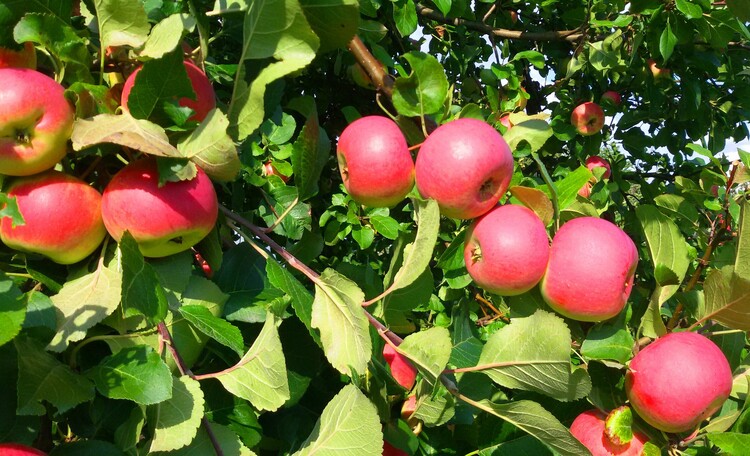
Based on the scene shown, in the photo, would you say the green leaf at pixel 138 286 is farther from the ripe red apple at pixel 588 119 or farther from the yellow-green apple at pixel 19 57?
the ripe red apple at pixel 588 119

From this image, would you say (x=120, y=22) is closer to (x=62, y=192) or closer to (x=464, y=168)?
(x=62, y=192)

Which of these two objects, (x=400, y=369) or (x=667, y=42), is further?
(x=667, y=42)

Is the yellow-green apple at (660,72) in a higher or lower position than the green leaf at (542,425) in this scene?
lower

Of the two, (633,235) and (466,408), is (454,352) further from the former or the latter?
(633,235)

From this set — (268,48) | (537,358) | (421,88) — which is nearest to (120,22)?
(268,48)

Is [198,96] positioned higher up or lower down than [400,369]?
higher up

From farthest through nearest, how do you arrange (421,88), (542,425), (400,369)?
(400,369)
(421,88)
(542,425)

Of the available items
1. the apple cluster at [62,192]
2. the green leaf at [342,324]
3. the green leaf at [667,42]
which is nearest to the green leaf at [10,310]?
the apple cluster at [62,192]

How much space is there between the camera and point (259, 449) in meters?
0.93

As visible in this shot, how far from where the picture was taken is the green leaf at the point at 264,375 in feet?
2.25

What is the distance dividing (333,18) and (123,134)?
0.32 meters

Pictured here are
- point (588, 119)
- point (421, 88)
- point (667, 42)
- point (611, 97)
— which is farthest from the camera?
point (611, 97)

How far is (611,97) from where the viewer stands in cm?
225

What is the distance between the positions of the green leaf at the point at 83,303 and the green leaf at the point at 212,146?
6.1 inches
